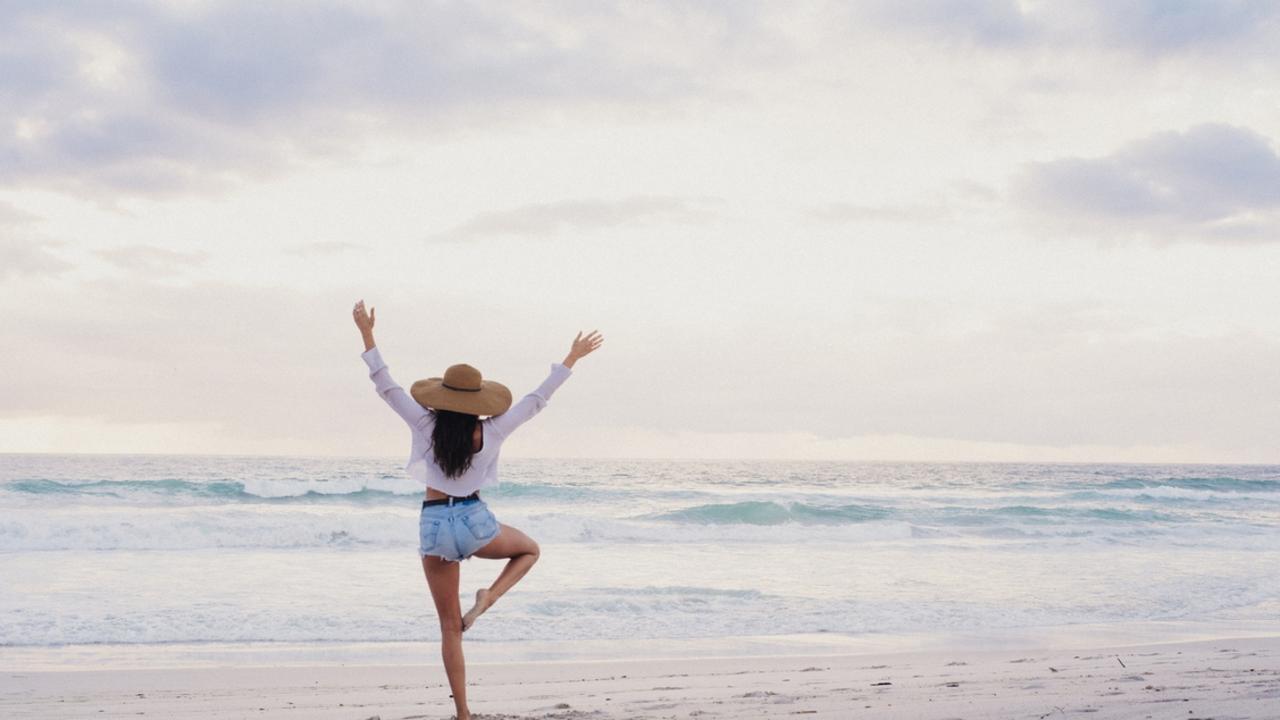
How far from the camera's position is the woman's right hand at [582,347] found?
15.1 ft

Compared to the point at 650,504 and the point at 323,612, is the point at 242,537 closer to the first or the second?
the point at 323,612

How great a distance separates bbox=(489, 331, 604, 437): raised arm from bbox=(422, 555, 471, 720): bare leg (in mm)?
703

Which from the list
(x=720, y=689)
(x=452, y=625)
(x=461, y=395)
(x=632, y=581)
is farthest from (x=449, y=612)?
(x=632, y=581)

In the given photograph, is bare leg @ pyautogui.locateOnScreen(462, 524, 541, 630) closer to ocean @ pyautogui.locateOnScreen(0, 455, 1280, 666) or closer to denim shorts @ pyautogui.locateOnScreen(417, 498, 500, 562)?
denim shorts @ pyautogui.locateOnScreen(417, 498, 500, 562)

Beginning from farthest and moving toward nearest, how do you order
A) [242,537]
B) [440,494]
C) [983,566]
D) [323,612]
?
[242,537]
[983,566]
[323,612]
[440,494]

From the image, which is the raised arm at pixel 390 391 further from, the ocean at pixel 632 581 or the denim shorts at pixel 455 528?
the ocean at pixel 632 581

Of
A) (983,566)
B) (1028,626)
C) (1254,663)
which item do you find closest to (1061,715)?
(1254,663)

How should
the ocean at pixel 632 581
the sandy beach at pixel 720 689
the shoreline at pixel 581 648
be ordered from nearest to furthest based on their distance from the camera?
1. the sandy beach at pixel 720 689
2. the shoreline at pixel 581 648
3. the ocean at pixel 632 581

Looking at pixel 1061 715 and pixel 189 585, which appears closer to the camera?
pixel 1061 715

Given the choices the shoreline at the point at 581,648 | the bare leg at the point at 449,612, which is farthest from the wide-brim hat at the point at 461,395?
the shoreline at the point at 581,648

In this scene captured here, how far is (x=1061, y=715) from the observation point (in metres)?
5.48

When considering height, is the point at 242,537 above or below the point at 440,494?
below

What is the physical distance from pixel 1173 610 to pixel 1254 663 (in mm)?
4487

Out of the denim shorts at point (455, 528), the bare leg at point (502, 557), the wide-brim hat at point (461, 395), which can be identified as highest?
the wide-brim hat at point (461, 395)
